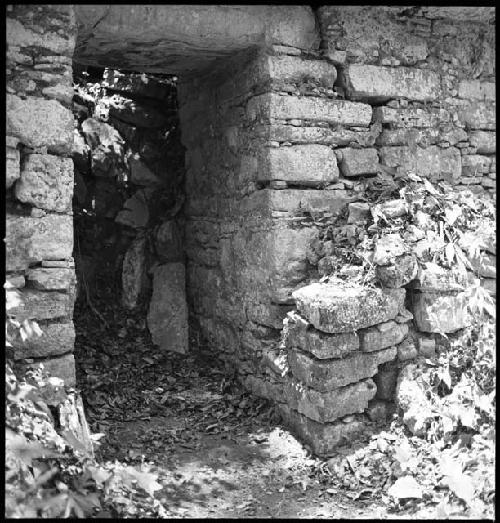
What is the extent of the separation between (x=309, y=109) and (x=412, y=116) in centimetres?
91

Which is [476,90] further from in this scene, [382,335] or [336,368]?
[336,368]

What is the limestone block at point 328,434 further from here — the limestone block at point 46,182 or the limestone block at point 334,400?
the limestone block at point 46,182

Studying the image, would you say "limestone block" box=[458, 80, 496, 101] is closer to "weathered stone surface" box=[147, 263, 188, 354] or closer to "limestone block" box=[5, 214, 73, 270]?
"weathered stone surface" box=[147, 263, 188, 354]

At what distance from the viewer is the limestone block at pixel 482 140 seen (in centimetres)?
530

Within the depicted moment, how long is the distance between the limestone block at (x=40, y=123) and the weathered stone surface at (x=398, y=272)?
2.16m

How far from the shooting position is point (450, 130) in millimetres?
5188

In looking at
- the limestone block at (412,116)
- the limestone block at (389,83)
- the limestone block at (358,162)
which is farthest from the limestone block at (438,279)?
the limestone block at (389,83)

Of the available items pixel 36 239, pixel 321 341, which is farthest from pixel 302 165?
pixel 36 239

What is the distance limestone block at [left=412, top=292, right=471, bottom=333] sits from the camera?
4.32 metres

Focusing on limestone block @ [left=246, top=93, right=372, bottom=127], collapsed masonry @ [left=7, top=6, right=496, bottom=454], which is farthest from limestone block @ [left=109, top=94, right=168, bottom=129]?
limestone block @ [left=246, top=93, right=372, bottom=127]

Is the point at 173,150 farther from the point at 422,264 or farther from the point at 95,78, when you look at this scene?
the point at 422,264

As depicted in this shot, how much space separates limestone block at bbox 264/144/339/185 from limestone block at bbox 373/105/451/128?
57cm

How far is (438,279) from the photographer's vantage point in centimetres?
431

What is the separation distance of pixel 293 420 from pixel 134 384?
144cm
